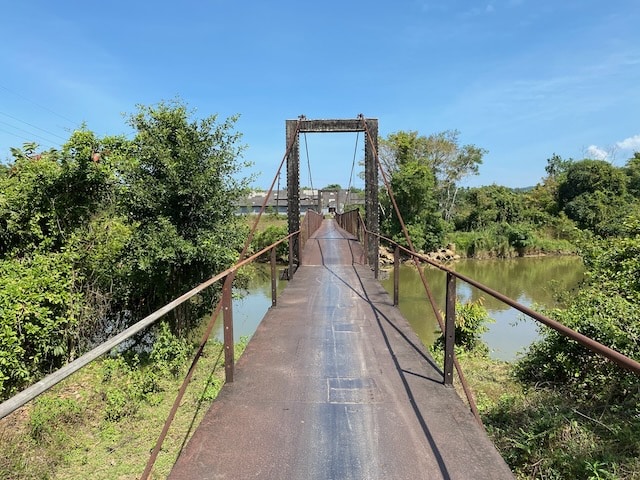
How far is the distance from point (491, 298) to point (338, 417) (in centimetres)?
1295

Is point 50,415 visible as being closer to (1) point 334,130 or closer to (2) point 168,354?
(2) point 168,354

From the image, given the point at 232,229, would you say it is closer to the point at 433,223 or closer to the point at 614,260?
the point at 614,260

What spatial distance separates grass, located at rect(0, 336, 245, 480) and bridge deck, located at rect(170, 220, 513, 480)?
4.48 ft

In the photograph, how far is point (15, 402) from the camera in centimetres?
83

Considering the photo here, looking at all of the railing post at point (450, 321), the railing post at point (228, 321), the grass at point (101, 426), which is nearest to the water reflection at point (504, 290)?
the railing post at point (450, 321)

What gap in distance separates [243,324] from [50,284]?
5.55m

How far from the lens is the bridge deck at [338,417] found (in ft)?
5.35

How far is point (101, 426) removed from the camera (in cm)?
474

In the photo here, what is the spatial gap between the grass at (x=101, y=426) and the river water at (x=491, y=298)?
3.05 m

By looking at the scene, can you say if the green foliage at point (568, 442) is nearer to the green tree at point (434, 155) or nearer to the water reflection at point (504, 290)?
the water reflection at point (504, 290)

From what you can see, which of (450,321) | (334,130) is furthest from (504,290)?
(450,321)

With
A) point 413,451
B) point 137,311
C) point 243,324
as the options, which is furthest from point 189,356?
point 413,451

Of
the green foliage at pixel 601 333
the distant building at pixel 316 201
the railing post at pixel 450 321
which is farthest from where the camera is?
the distant building at pixel 316 201

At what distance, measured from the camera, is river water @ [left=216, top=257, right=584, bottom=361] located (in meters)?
9.27
